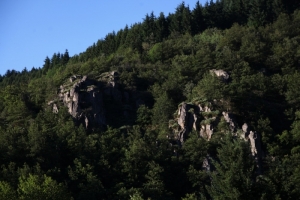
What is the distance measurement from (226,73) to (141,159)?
23933 millimetres

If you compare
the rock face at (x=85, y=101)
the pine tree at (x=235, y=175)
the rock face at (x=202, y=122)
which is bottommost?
the pine tree at (x=235, y=175)

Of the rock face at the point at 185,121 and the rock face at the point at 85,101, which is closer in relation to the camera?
the rock face at the point at 185,121

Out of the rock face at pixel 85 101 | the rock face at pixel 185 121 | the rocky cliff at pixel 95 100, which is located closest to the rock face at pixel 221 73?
the rock face at pixel 185 121

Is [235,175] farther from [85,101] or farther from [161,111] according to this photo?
[85,101]

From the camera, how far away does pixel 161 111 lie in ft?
247

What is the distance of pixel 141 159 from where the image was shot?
63594 millimetres

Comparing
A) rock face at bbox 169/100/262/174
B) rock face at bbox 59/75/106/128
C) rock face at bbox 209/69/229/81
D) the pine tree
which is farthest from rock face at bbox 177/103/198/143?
the pine tree

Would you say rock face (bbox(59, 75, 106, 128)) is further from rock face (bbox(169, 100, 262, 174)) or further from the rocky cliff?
rock face (bbox(169, 100, 262, 174))

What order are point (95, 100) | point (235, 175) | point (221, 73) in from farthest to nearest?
1. point (221, 73)
2. point (95, 100)
3. point (235, 175)

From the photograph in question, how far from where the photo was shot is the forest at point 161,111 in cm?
5994

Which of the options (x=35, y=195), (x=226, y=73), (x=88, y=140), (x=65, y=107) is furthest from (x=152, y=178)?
(x=226, y=73)

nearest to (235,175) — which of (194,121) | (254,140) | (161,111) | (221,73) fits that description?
(254,140)

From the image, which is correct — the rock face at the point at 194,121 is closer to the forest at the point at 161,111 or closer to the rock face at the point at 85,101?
the forest at the point at 161,111

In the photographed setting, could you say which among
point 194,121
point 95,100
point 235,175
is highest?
point 95,100
